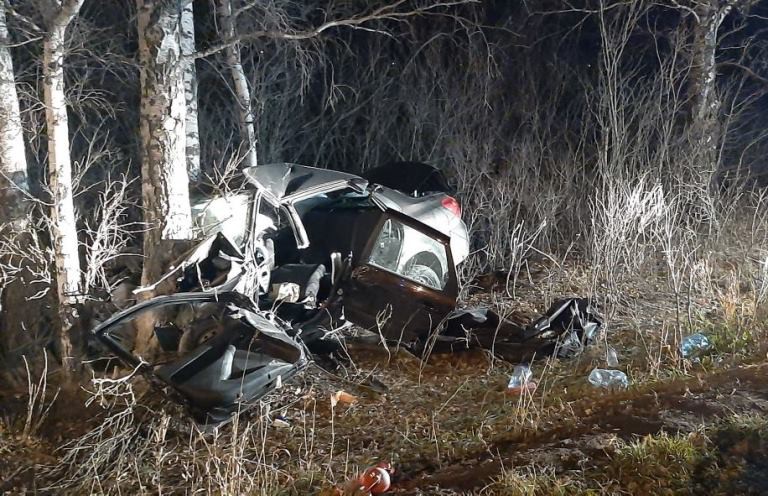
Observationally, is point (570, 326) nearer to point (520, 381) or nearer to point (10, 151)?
point (520, 381)

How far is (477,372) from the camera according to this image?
531cm

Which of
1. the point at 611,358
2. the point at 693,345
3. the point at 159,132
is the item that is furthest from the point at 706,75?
the point at 159,132

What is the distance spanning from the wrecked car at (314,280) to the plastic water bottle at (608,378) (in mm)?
530

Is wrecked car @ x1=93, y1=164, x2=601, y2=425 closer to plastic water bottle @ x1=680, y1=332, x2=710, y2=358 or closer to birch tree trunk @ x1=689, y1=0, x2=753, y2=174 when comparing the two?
plastic water bottle @ x1=680, y1=332, x2=710, y2=358

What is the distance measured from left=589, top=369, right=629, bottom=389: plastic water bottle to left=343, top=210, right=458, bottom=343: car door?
4.56ft

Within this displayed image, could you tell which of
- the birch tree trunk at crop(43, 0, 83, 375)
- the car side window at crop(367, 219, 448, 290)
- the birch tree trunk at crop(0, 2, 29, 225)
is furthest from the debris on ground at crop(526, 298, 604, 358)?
the birch tree trunk at crop(0, 2, 29, 225)

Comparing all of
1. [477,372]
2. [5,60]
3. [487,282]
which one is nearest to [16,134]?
[5,60]

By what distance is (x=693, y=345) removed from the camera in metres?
5.23

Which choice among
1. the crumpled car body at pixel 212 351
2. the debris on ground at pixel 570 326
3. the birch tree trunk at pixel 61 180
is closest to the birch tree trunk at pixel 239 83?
the birch tree trunk at pixel 61 180

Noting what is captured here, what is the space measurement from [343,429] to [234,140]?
6866 mm

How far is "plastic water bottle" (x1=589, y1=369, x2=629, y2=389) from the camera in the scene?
468cm

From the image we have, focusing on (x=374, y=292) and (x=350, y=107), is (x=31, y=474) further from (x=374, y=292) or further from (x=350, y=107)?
(x=350, y=107)

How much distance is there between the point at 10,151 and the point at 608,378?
474cm

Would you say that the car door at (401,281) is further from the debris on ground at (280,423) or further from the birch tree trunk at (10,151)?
the birch tree trunk at (10,151)
